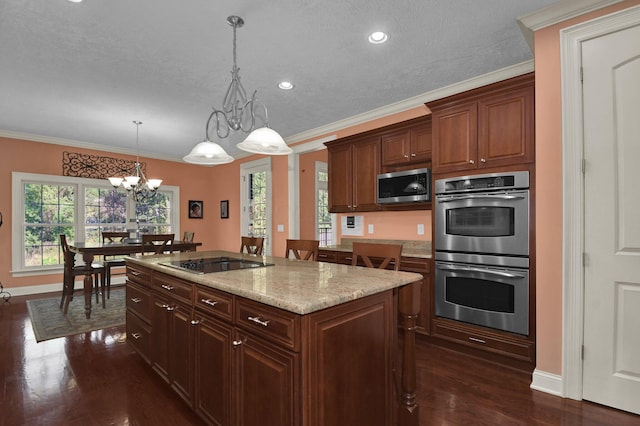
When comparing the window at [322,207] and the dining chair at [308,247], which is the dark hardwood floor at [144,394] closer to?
the dining chair at [308,247]

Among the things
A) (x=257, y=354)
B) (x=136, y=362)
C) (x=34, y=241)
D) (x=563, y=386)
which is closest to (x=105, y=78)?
(x=136, y=362)

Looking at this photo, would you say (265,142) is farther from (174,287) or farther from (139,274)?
(139,274)

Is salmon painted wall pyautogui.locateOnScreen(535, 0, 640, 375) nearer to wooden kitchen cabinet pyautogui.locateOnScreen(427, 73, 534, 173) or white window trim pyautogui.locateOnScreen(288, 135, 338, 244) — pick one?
wooden kitchen cabinet pyautogui.locateOnScreen(427, 73, 534, 173)

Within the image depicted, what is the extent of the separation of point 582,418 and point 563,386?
0.79ft

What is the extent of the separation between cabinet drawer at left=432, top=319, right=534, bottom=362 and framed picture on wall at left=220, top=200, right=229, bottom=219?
5.13 metres

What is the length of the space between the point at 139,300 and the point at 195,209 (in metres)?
4.77

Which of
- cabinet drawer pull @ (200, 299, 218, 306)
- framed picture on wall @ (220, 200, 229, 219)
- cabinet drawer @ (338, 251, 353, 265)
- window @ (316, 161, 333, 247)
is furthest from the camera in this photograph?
framed picture on wall @ (220, 200, 229, 219)

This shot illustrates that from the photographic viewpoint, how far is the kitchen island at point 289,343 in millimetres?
1258

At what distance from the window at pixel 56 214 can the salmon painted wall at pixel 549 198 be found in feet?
21.2

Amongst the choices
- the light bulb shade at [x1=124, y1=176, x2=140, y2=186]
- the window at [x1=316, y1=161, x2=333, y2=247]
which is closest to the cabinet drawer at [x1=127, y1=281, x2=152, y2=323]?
the light bulb shade at [x1=124, y1=176, x2=140, y2=186]

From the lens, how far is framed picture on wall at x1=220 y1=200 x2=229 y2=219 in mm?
6930

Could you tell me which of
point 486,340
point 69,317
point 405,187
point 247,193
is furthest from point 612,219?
point 247,193

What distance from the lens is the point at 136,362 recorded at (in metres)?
2.72

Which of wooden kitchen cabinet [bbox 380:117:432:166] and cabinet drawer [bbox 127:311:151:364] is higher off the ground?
wooden kitchen cabinet [bbox 380:117:432:166]
